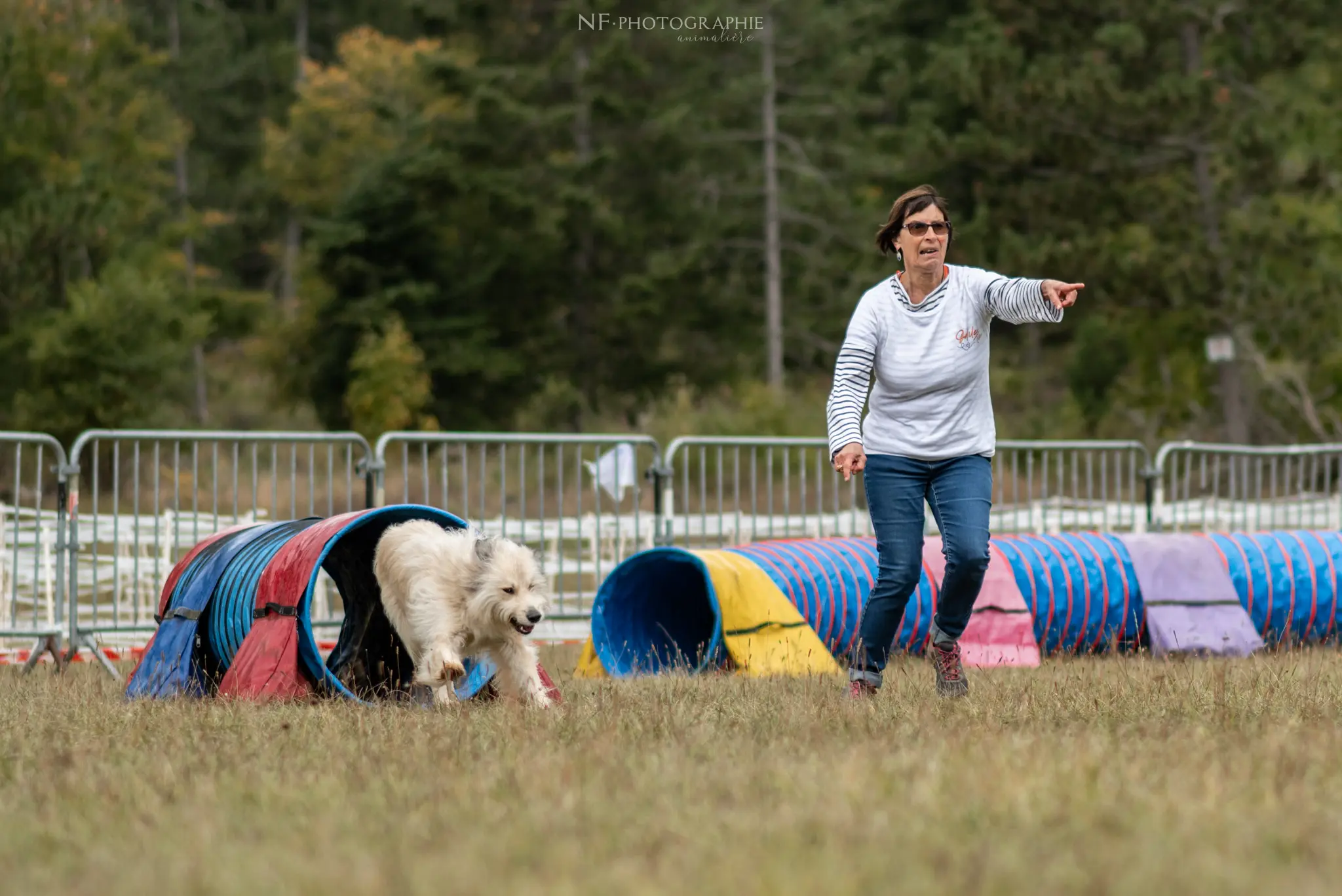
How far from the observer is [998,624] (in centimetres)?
887

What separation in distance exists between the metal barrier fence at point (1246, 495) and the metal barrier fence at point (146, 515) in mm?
6846

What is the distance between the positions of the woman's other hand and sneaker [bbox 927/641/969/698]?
0.85m

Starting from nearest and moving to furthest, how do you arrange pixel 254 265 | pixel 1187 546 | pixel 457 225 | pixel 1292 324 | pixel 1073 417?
pixel 1187 546, pixel 1292 324, pixel 1073 417, pixel 457 225, pixel 254 265

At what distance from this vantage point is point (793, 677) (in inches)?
285

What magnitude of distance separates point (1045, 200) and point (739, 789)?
25.8 meters

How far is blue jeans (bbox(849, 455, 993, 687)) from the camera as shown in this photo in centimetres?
607

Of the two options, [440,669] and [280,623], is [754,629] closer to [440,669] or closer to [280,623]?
[440,669]

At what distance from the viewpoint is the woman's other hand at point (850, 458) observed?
19.2 feet

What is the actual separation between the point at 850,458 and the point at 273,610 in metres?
2.56

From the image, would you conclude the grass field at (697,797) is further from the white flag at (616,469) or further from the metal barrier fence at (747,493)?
the metal barrier fence at (747,493)

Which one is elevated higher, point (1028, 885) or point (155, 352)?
point (155, 352)

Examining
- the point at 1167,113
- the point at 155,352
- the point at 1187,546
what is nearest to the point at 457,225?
the point at 155,352

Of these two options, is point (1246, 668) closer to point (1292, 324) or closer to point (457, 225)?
point (1292, 324)

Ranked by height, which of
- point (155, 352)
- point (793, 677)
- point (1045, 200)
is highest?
point (1045, 200)
